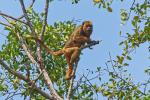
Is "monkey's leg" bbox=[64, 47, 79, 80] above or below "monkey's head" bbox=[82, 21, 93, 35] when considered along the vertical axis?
below

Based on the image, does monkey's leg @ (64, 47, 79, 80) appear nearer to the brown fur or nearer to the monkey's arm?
the brown fur

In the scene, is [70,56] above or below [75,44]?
below

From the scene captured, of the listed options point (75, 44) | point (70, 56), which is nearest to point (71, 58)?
point (70, 56)

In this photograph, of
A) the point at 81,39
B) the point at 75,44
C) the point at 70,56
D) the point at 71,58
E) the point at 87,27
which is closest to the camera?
the point at 71,58

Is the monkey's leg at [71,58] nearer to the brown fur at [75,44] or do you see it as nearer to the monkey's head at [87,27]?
the brown fur at [75,44]

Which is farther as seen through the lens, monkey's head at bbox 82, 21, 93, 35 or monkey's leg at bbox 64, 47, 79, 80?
monkey's head at bbox 82, 21, 93, 35

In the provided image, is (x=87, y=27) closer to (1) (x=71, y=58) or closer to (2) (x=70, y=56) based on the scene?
(2) (x=70, y=56)

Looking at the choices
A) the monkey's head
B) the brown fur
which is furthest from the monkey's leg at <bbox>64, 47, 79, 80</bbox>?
the monkey's head

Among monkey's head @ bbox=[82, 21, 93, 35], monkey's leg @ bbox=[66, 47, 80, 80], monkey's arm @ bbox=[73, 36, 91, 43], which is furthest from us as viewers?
monkey's head @ bbox=[82, 21, 93, 35]

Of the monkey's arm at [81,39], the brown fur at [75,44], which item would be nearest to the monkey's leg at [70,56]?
the brown fur at [75,44]

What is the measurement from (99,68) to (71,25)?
1889 mm

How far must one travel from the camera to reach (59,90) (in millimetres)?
12133

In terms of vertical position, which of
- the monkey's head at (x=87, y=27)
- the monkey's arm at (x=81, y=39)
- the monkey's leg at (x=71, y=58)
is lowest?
the monkey's leg at (x=71, y=58)

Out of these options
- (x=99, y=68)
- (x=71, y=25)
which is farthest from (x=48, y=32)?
(x=99, y=68)
